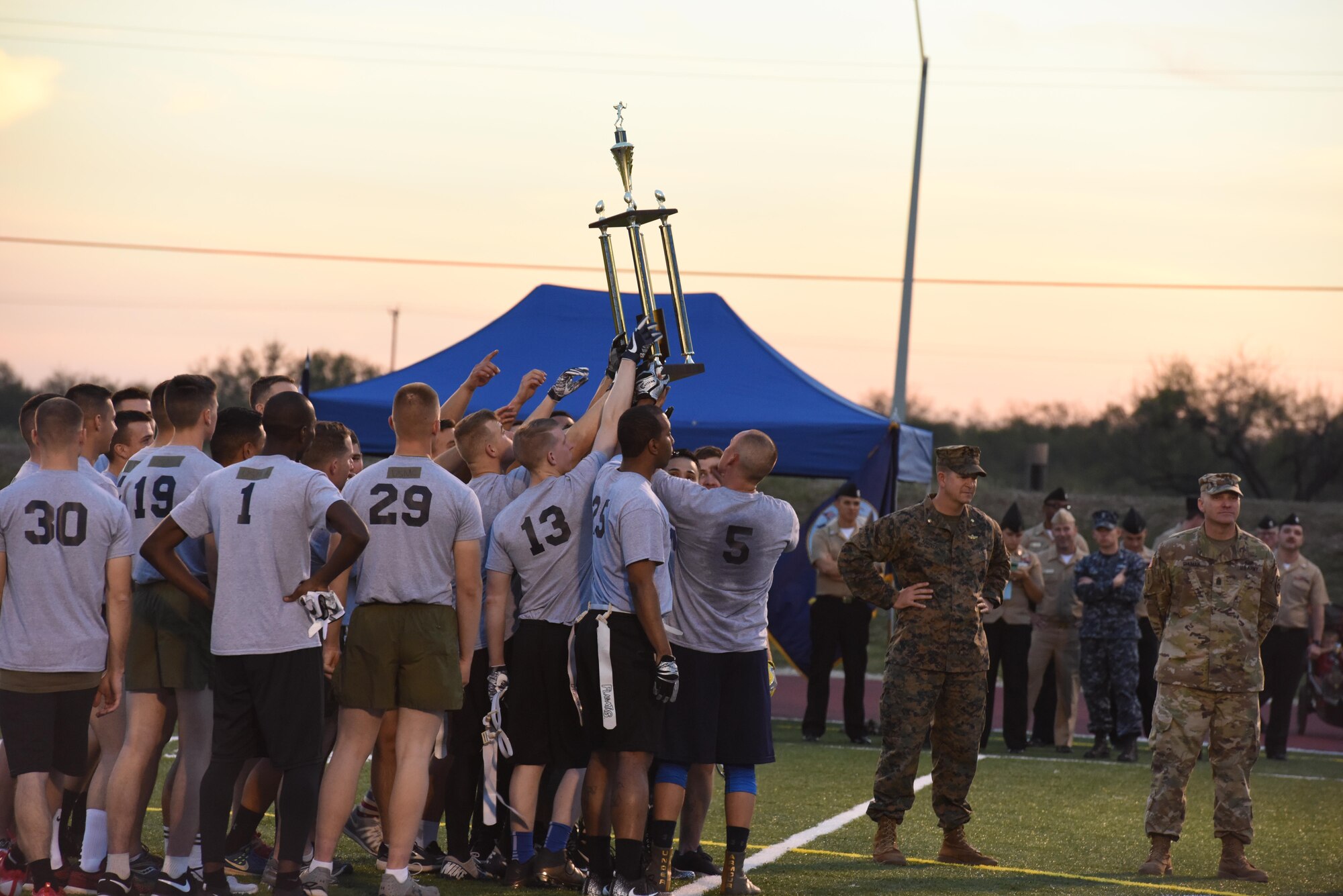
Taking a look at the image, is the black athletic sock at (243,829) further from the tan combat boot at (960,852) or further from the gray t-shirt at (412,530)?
the tan combat boot at (960,852)

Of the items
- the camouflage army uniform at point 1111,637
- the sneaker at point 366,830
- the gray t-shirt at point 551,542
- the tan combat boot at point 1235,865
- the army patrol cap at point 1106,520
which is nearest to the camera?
the gray t-shirt at point 551,542

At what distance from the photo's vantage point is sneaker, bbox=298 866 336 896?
5703 mm

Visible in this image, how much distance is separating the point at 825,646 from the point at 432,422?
7.79 metres

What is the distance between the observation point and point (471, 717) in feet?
22.0

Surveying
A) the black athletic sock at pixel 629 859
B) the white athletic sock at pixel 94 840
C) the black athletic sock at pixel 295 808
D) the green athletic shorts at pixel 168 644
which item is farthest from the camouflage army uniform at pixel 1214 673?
the white athletic sock at pixel 94 840

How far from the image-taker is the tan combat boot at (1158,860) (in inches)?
289

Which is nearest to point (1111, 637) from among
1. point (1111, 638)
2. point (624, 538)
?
point (1111, 638)

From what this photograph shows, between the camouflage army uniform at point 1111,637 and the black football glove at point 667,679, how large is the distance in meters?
7.45

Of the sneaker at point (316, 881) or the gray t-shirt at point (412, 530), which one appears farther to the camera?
the gray t-shirt at point (412, 530)

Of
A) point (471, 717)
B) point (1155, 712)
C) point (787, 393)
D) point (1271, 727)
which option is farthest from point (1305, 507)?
point (471, 717)

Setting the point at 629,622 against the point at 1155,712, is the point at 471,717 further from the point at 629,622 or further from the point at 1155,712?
the point at 1155,712

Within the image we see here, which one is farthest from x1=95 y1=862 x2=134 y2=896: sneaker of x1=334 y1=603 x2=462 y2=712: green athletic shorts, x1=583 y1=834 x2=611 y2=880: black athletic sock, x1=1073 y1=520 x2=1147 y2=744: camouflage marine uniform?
x1=1073 y1=520 x2=1147 y2=744: camouflage marine uniform

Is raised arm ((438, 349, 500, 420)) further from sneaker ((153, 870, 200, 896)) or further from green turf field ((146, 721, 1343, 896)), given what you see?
sneaker ((153, 870, 200, 896))

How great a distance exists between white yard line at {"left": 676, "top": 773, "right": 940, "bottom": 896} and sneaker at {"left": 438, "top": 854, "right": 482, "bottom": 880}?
3.11 ft
